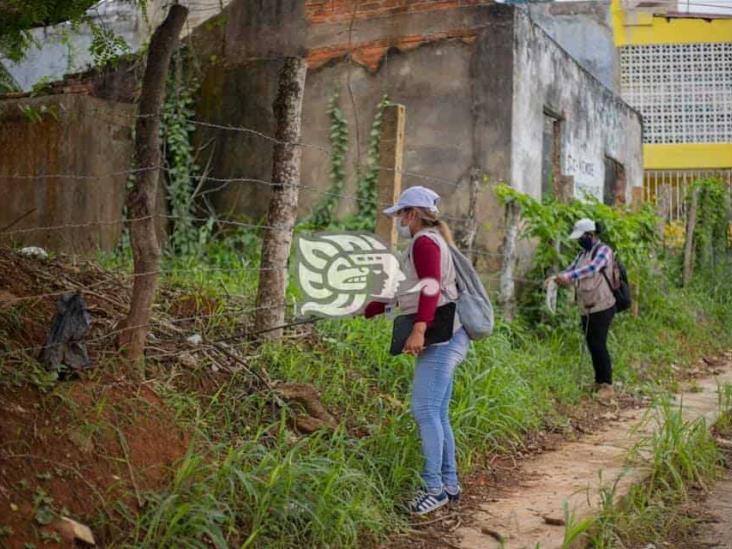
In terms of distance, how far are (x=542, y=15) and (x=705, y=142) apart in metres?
4.51

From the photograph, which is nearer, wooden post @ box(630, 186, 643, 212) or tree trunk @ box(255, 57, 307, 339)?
tree trunk @ box(255, 57, 307, 339)

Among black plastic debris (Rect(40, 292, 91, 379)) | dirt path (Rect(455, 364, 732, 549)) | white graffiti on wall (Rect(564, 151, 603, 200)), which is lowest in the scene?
dirt path (Rect(455, 364, 732, 549))

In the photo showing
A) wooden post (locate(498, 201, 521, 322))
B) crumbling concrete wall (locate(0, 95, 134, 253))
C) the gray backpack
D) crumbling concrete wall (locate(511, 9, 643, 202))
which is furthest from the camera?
crumbling concrete wall (locate(511, 9, 643, 202))

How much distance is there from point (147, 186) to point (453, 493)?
2190mm

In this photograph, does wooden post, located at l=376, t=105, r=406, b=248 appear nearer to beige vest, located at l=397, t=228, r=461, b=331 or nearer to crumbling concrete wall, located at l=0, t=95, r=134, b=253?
beige vest, located at l=397, t=228, r=461, b=331

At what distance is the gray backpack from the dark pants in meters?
3.40

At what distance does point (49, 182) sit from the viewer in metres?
8.30

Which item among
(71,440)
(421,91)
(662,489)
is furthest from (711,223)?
(71,440)

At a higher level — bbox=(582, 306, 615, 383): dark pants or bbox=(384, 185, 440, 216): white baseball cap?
bbox=(384, 185, 440, 216): white baseball cap

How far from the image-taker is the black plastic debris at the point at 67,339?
13.3ft

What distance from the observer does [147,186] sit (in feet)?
14.3

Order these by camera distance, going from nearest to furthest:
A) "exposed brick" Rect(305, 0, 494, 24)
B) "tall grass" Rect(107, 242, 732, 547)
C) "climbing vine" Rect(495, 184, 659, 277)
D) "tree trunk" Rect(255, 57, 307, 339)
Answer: "tall grass" Rect(107, 242, 732, 547), "tree trunk" Rect(255, 57, 307, 339), "climbing vine" Rect(495, 184, 659, 277), "exposed brick" Rect(305, 0, 494, 24)

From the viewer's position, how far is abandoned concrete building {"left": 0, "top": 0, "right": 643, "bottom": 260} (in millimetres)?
9484

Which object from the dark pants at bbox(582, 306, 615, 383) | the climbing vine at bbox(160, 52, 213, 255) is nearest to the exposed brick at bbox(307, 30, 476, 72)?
the climbing vine at bbox(160, 52, 213, 255)
